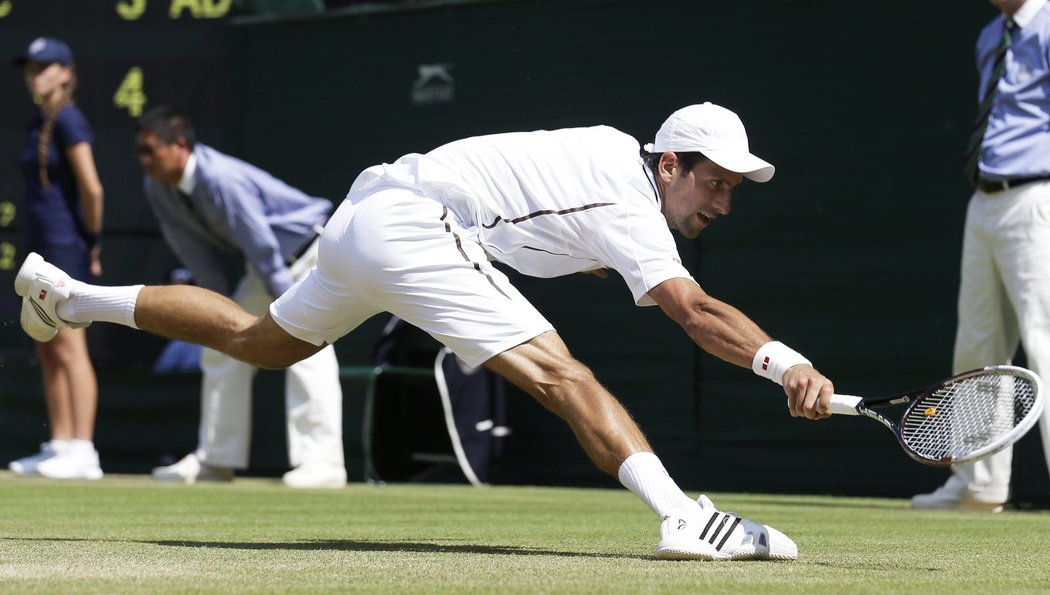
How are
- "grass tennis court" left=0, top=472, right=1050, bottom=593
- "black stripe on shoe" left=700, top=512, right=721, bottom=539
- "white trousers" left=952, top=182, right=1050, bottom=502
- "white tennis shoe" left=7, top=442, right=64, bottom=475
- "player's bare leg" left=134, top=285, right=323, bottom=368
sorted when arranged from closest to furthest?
"grass tennis court" left=0, top=472, right=1050, bottom=593 < "black stripe on shoe" left=700, top=512, right=721, bottom=539 < "player's bare leg" left=134, top=285, right=323, bottom=368 < "white trousers" left=952, top=182, right=1050, bottom=502 < "white tennis shoe" left=7, top=442, right=64, bottom=475

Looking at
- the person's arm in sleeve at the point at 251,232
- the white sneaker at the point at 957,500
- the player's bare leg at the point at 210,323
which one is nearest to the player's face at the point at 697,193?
the player's bare leg at the point at 210,323

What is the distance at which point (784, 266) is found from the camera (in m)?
8.04

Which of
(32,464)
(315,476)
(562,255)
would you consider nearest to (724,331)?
(562,255)

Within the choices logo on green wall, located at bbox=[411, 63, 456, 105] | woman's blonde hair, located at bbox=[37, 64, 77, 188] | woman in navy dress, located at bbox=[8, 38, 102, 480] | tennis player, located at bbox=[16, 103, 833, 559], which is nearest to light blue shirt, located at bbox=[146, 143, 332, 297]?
woman in navy dress, located at bbox=[8, 38, 102, 480]

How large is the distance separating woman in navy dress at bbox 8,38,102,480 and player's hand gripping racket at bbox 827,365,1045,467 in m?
5.16

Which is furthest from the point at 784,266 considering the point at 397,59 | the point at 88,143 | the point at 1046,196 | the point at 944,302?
the point at 88,143

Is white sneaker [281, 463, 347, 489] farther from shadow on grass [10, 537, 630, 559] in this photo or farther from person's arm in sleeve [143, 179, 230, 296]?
shadow on grass [10, 537, 630, 559]

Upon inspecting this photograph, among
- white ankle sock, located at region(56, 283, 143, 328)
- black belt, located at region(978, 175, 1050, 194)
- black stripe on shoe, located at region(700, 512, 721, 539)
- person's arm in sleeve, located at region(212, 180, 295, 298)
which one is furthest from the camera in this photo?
person's arm in sleeve, located at region(212, 180, 295, 298)

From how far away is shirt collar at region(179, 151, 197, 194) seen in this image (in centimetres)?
772

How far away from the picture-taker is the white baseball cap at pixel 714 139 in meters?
4.14

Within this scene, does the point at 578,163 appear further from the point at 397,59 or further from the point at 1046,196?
the point at 397,59

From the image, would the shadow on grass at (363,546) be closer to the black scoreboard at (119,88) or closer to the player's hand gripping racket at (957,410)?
the player's hand gripping racket at (957,410)

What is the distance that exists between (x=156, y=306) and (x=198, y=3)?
5.28 metres

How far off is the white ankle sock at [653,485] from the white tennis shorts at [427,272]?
1.42ft
